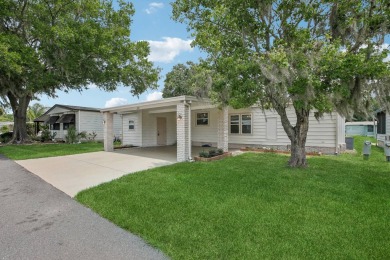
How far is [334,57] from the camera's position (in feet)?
18.9

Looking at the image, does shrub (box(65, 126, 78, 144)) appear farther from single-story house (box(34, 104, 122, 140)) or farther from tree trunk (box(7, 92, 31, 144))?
tree trunk (box(7, 92, 31, 144))

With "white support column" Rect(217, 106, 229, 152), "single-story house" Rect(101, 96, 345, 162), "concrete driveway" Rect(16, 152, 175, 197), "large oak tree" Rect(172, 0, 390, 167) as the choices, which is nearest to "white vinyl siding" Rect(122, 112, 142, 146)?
"single-story house" Rect(101, 96, 345, 162)

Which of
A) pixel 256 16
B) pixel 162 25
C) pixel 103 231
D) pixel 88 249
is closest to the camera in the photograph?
pixel 88 249

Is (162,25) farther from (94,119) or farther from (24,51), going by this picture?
(94,119)

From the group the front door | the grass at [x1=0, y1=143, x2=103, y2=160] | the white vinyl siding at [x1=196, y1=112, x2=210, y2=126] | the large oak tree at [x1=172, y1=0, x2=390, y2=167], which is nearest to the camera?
the large oak tree at [x1=172, y1=0, x2=390, y2=167]

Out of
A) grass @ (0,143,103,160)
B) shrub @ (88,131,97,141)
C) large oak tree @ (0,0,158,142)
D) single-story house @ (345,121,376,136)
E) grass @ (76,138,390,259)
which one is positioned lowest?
grass @ (76,138,390,259)

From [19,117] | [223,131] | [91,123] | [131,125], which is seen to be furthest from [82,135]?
[223,131]

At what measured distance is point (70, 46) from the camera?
13.0 metres

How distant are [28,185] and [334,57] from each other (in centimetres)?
857

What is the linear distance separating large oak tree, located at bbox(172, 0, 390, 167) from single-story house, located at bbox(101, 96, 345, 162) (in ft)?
8.31

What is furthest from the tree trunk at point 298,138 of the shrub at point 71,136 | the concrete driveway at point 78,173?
the shrub at point 71,136

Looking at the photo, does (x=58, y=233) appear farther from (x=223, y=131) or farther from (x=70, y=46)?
(x=70, y=46)

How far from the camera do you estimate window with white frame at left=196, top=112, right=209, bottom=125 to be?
15.6 metres

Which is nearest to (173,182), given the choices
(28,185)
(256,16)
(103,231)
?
(103,231)
